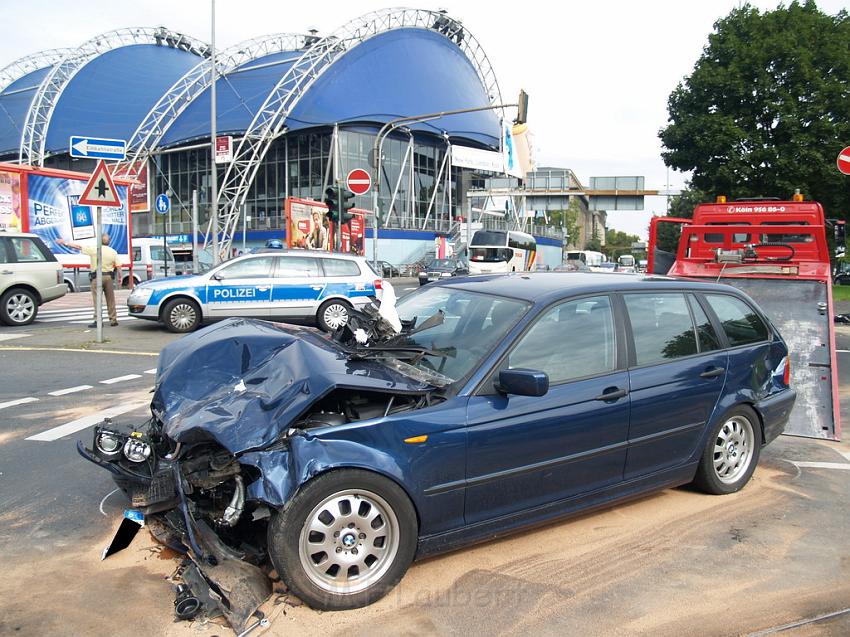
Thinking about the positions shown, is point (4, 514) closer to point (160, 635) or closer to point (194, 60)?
point (160, 635)

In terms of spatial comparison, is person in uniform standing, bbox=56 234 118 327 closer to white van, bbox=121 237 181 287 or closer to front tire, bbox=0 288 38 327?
front tire, bbox=0 288 38 327

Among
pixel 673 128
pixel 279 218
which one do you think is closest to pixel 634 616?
pixel 673 128

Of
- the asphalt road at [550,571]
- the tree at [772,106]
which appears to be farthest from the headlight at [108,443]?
the tree at [772,106]

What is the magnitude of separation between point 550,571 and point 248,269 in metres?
10.9

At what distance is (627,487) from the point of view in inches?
157

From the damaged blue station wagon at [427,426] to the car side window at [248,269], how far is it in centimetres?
895

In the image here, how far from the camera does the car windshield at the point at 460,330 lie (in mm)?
3656

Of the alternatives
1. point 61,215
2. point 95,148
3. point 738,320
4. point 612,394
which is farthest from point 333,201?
point 612,394

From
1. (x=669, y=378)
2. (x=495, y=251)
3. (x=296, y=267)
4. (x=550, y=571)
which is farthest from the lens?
(x=495, y=251)

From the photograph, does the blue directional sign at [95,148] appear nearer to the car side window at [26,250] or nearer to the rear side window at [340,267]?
the car side window at [26,250]

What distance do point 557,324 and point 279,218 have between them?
49.9 metres

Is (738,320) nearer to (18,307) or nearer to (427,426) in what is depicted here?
(427,426)

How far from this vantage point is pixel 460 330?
3.99m

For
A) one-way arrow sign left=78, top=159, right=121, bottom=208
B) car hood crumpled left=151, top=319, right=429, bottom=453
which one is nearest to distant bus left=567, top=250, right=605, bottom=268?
one-way arrow sign left=78, top=159, right=121, bottom=208
